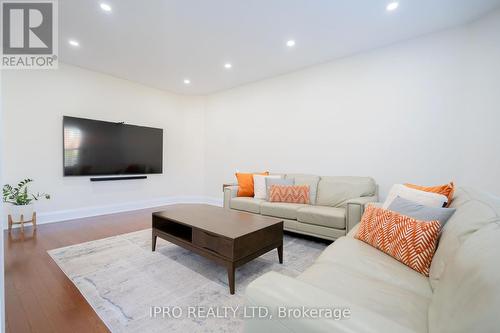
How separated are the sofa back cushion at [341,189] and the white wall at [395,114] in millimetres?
245

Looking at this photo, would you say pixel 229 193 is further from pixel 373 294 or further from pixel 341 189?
pixel 373 294

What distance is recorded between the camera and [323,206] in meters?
3.18

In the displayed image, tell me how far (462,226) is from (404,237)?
1.13 ft

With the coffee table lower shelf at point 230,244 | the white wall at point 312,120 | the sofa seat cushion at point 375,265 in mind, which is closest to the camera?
the sofa seat cushion at point 375,265

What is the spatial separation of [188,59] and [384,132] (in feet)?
10.3

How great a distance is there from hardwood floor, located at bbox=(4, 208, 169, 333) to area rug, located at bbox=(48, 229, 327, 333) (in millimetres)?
78

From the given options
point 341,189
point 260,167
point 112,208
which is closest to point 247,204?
point 260,167

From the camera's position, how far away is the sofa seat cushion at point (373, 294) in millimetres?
879

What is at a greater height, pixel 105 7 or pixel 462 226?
pixel 105 7

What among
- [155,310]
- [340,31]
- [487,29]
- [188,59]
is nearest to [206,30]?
[188,59]

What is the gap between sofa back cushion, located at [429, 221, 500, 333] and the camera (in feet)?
1.61

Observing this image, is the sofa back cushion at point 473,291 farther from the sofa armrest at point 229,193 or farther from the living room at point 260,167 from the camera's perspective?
the sofa armrest at point 229,193

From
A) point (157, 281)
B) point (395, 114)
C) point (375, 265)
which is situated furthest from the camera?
point (395, 114)

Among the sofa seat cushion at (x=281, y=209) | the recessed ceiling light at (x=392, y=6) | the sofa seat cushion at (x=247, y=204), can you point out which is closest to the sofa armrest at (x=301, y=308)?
the sofa seat cushion at (x=281, y=209)
